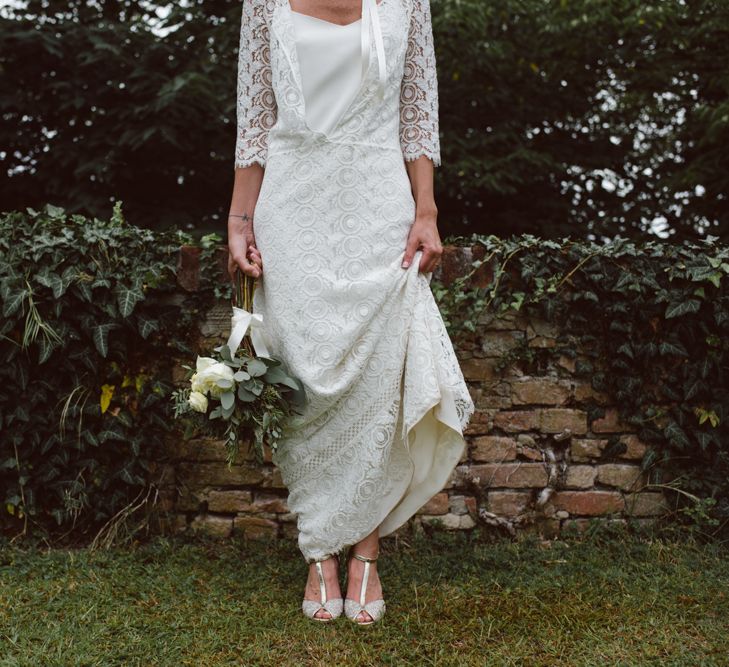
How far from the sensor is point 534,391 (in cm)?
312

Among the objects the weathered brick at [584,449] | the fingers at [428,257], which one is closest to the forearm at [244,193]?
the fingers at [428,257]

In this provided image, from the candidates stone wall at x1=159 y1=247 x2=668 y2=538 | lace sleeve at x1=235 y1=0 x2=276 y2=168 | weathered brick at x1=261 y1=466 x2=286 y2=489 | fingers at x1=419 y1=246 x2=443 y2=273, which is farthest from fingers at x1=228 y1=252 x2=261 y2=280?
weathered brick at x1=261 y1=466 x2=286 y2=489

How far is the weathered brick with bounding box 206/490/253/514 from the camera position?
307 centimetres

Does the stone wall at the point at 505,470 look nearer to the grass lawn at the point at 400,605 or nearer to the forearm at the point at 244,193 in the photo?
the grass lawn at the point at 400,605

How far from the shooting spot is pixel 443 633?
2137mm

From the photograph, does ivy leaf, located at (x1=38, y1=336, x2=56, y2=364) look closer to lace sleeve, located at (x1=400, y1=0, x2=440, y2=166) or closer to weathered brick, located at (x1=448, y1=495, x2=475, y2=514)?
lace sleeve, located at (x1=400, y1=0, x2=440, y2=166)

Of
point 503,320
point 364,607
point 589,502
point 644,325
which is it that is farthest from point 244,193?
→ point 589,502

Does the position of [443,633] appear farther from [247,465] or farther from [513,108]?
[513,108]

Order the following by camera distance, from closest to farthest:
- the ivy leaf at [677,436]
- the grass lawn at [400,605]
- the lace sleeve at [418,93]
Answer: the grass lawn at [400,605]
the lace sleeve at [418,93]
the ivy leaf at [677,436]

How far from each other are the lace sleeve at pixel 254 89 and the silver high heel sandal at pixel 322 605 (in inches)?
53.6

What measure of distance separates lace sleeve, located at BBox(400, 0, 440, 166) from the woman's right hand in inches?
23.0

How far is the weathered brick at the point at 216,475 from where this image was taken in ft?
10.1

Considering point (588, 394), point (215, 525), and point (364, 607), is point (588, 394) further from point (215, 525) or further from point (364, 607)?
point (215, 525)

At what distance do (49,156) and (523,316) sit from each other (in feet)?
12.6
